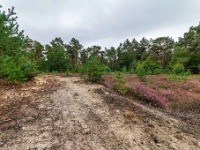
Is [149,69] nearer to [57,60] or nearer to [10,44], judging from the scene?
[57,60]

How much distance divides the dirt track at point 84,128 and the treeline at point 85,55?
8.58 feet

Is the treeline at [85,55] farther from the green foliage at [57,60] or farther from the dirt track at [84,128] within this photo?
the dirt track at [84,128]

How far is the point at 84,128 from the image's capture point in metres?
3.69

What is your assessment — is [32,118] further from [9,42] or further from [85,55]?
[85,55]

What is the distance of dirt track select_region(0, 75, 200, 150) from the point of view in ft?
9.93

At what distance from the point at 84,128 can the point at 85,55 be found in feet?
140

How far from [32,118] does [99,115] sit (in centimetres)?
216

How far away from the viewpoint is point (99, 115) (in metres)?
4.59

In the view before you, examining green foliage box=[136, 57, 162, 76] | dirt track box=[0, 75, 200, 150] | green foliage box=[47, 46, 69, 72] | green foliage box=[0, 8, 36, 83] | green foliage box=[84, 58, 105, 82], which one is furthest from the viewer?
green foliage box=[47, 46, 69, 72]

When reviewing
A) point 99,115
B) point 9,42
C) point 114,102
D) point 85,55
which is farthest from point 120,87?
point 85,55

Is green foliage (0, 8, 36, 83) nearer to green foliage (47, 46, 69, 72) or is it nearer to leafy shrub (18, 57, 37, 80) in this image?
leafy shrub (18, 57, 37, 80)

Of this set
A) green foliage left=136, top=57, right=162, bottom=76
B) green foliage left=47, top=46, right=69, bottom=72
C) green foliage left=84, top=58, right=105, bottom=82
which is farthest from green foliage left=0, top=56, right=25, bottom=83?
green foliage left=47, top=46, right=69, bottom=72

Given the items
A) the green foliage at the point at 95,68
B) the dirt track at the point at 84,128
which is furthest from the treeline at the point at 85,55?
the dirt track at the point at 84,128

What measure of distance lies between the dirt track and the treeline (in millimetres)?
2614
